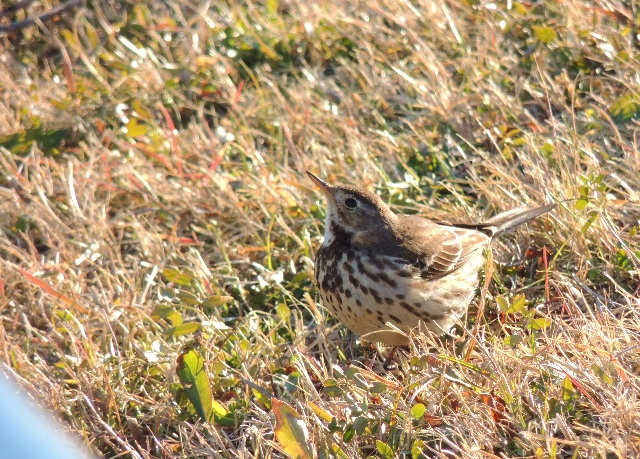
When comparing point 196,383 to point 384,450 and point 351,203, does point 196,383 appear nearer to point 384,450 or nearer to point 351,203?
point 384,450

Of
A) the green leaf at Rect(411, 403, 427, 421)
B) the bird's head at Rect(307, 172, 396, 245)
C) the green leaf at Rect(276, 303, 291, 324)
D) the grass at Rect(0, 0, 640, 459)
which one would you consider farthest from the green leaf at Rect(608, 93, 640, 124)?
the green leaf at Rect(411, 403, 427, 421)

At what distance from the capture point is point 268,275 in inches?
173

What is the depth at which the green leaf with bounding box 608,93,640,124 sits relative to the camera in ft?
15.4

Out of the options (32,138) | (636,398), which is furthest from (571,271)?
(32,138)

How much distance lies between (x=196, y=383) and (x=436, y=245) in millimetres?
1314

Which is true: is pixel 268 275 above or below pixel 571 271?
above

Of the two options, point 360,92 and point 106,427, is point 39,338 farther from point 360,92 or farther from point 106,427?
point 360,92

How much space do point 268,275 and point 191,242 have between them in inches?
23.9

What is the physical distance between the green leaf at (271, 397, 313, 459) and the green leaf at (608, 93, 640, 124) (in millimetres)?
2663

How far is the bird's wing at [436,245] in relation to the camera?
13.3ft

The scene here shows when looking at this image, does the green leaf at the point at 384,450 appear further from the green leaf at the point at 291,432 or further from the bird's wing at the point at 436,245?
the bird's wing at the point at 436,245

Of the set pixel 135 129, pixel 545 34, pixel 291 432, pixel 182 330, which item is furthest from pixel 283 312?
pixel 545 34

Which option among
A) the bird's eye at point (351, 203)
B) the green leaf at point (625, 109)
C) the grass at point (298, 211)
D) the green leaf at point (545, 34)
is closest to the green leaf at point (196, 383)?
the grass at point (298, 211)

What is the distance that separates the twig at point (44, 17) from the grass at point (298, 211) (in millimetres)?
93
